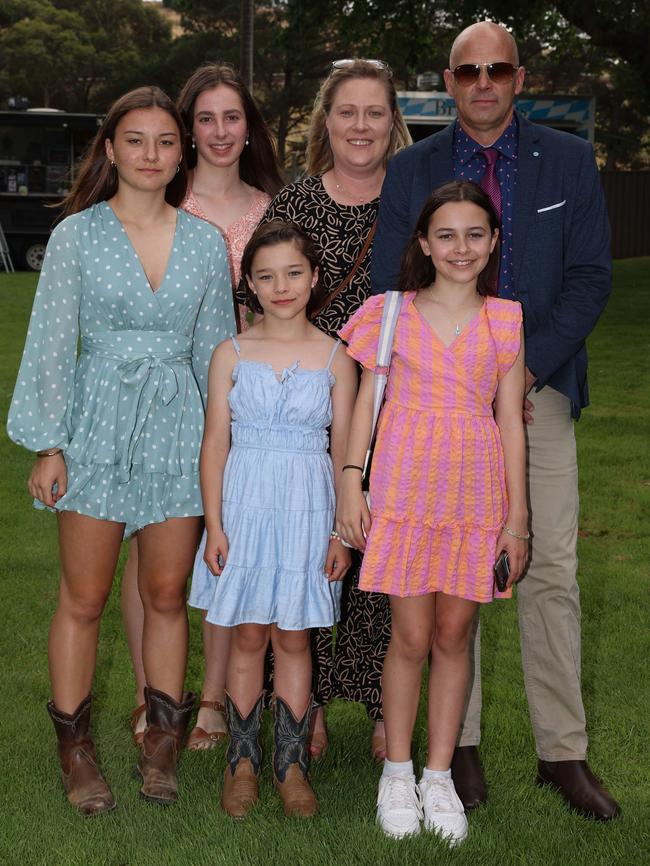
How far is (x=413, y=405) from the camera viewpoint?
3.08 meters

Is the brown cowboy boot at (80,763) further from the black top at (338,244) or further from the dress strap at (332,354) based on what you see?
the black top at (338,244)

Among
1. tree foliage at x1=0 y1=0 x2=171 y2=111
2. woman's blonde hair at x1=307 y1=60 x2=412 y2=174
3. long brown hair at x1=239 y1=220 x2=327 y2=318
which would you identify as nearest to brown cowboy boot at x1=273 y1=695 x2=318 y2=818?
long brown hair at x1=239 y1=220 x2=327 y2=318

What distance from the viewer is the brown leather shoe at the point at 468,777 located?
11.0ft

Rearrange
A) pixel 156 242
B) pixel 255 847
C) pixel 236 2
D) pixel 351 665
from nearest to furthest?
pixel 255 847, pixel 156 242, pixel 351 665, pixel 236 2

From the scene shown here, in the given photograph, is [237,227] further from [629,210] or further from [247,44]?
[629,210]

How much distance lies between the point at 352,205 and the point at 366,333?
2.20 ft

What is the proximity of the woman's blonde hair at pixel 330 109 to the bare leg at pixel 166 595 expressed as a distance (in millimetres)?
1355

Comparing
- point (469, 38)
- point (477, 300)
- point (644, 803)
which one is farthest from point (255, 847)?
point (469, 38)

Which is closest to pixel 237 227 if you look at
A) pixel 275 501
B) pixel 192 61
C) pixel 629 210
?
pixel 275 501

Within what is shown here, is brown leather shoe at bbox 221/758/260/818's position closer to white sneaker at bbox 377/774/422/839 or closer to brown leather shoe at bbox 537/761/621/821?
white sneaker at bbox 377/774/422/839

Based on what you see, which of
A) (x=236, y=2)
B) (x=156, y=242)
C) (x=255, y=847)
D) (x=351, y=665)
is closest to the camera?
(x=255, y=847)

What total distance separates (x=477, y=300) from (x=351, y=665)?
142cm

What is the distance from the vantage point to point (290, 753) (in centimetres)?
330

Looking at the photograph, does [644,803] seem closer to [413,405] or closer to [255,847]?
[255,847]
